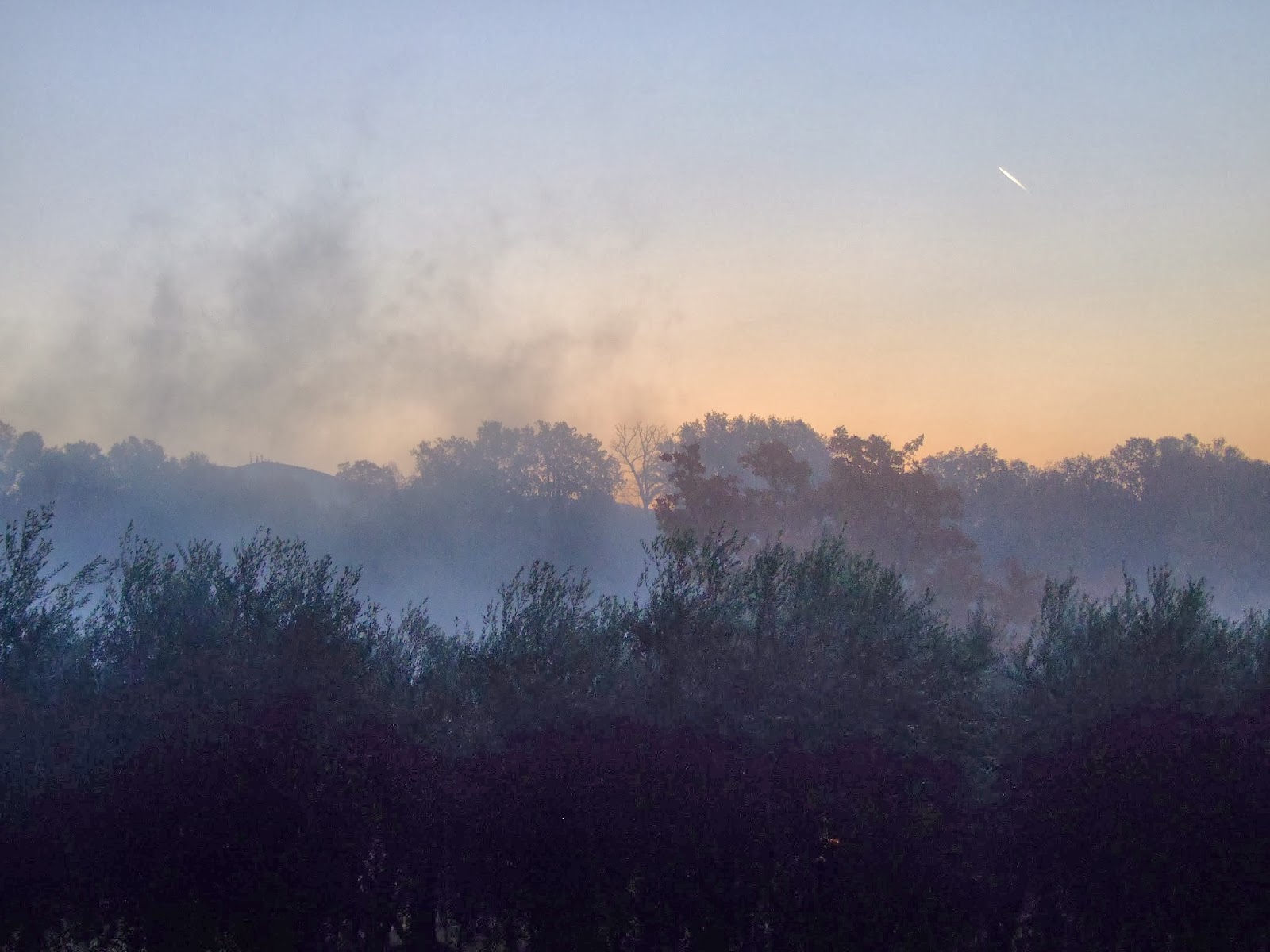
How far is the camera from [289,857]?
48.7 ft

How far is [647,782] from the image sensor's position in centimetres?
1512

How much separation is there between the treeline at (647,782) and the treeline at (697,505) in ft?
111

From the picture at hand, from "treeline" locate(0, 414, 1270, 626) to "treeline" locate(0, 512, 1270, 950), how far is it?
33.8 metres

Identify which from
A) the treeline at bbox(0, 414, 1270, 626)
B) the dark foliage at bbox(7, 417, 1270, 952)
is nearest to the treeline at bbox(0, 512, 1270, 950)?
the dark foliage at bbox(7, 417, 1270, 952)

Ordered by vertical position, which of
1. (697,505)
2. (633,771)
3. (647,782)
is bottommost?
(647,782)

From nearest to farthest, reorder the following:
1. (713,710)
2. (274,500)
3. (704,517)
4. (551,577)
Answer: (713,710)
(551,577)
(704,517)
(274,500)

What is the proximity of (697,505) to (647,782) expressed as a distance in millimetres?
37382

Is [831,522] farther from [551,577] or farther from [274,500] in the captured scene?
[274,500]

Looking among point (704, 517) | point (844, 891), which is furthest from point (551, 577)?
point (704, 517)

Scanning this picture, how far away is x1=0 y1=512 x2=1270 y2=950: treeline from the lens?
14148 mm

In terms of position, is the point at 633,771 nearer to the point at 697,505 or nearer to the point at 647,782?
the point at 647,782

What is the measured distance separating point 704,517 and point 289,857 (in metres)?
38.3

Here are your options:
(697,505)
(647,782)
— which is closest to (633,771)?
(647,782)

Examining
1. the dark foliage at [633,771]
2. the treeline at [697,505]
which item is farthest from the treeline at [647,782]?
the treeline at [697,505]
